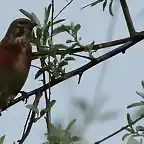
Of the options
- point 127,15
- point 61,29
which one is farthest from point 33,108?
point 127,15

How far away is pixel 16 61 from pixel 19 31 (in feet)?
0.61

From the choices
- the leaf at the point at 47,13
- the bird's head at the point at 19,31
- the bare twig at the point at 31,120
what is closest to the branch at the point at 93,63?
the bare twig at the point at 31,120

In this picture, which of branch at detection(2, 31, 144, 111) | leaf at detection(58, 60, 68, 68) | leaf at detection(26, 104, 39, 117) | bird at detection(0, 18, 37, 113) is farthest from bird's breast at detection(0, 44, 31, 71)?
leaf at detection(26, 104, 39, 117)

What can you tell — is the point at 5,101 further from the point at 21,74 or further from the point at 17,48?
the point at 17,48

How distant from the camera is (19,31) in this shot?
1631mm

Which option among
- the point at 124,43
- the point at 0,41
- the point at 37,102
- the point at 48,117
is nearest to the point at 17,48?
the point at 0,41

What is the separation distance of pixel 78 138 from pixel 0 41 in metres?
1.04

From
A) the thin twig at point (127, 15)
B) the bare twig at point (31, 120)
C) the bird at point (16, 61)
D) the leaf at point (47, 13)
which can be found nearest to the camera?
the bare twig at point (31, 120)

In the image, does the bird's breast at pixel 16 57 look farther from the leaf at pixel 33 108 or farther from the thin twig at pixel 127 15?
the leaf at pixel 33 108

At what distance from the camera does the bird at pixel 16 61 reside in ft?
4.73

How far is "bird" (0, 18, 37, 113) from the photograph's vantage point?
4.73 feet

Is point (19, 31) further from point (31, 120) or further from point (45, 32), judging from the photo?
point (31, 120)

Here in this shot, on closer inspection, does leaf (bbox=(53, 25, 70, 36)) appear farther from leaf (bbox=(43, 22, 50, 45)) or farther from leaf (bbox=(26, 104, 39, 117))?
leaf (bbox=(26, 104, 39, 117))

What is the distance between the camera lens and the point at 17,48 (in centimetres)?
158
